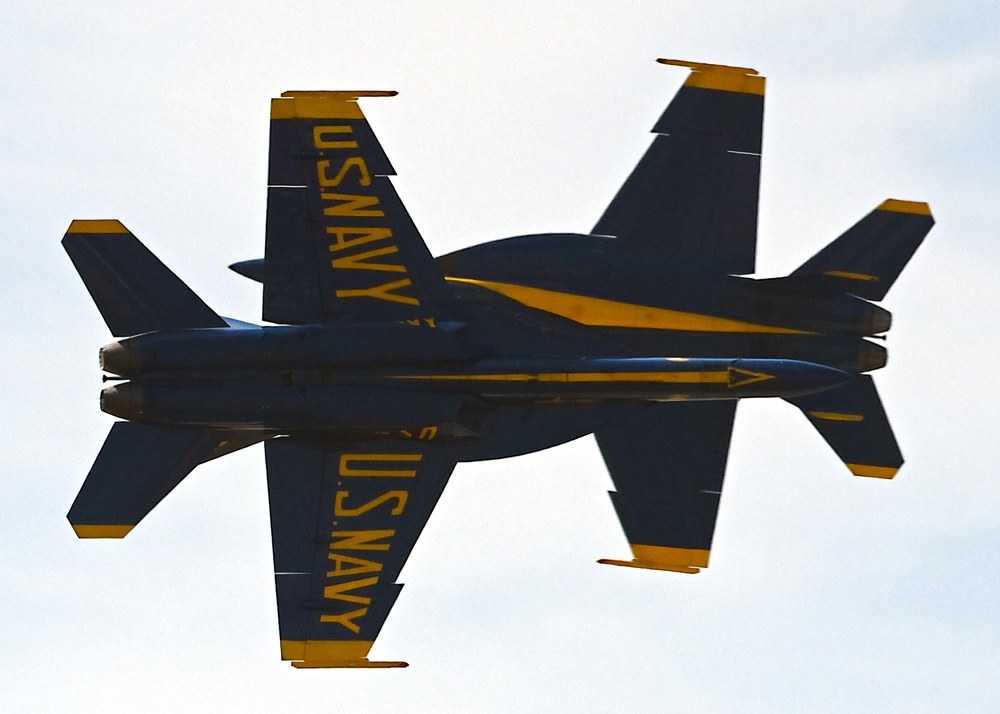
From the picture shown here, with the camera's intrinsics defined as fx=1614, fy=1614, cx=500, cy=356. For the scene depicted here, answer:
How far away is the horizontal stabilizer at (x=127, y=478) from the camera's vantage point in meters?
19.7

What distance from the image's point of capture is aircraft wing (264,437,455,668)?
2017 centimetres

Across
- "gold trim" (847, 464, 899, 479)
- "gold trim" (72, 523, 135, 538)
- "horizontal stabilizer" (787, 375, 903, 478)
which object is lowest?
"gold trim" (72, 523, 135, 538)

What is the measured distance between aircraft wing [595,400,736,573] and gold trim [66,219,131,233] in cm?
688

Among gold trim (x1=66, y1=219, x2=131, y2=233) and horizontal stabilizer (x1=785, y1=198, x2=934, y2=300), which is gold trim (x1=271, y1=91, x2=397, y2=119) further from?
horizontal stabilizer (x1=785, y1=198, x2=934, y2=300)

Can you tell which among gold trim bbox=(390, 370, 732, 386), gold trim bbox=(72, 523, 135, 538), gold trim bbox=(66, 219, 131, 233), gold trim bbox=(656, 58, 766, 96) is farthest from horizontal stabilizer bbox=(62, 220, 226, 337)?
gold trim bbox=(656, 58, 766, 96)

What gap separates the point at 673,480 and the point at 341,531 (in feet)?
14.2

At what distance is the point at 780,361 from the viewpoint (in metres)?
19.8

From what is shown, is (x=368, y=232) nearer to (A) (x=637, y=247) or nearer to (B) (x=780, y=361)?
(A) (x=637, y=247)

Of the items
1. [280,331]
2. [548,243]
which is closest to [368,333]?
[280,331]

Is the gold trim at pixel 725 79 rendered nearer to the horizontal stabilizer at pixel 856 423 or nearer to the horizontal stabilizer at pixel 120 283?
the horizontal stabilizer at pixel 856 423

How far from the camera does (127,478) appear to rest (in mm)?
19734

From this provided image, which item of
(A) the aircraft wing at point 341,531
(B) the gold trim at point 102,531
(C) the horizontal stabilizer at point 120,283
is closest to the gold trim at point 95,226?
(C) the horizontal stabilizer at point 120,283

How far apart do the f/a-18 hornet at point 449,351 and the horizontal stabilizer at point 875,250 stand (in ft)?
0.08

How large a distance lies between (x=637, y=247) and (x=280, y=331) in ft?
15.7
